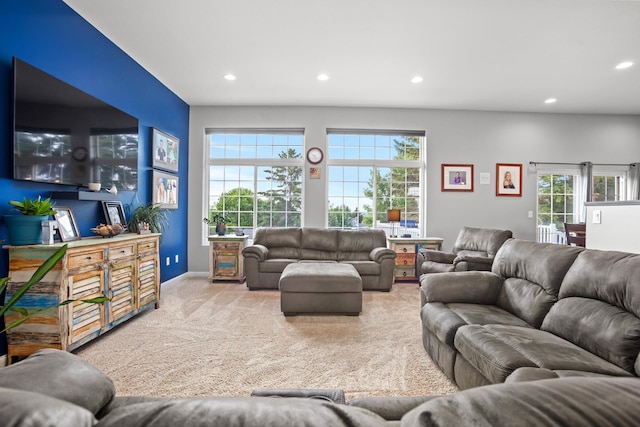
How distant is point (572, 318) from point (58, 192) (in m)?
3.96

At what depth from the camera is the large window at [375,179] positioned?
576 cm

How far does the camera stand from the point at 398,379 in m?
2.11

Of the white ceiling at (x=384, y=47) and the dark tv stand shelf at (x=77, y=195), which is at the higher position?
the white ceiling at (x=384, y=47)

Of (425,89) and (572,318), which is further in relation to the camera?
(425,89)

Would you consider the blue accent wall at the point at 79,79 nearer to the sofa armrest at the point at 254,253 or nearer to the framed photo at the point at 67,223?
the framed photo at the point at 67,223

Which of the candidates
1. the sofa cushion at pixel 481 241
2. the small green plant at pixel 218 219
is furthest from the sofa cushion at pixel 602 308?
the small green plant at pixel 218 219

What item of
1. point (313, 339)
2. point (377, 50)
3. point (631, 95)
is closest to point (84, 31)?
point (377, 50)

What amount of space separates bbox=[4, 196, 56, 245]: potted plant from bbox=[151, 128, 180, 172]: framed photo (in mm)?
2142

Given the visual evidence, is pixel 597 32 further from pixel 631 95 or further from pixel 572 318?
pixel 572 318

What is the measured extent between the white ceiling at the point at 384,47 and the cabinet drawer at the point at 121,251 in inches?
89.7

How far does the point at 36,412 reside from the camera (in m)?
0.40

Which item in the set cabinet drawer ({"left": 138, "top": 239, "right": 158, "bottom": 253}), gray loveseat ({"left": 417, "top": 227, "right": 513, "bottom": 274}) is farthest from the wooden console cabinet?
gray loveseat ({"left": 417, "top": 227, "right": 513, "bottom": 274})

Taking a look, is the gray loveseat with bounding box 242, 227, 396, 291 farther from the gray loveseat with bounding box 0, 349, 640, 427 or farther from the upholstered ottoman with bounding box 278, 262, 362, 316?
the gray loveseat with bounding box 0, 349, 640, 427

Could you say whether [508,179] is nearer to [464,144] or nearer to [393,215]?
[464,144]
